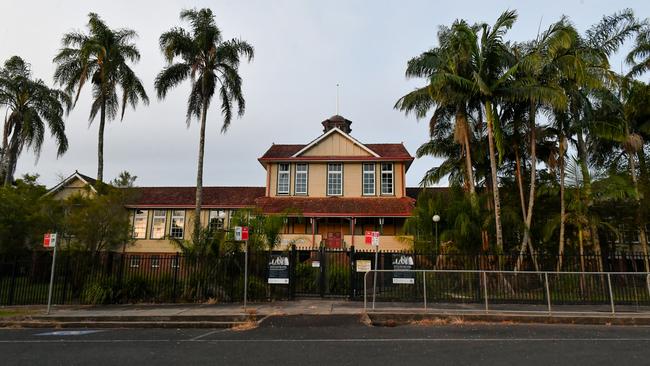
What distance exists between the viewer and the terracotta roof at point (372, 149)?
27970 millimetres

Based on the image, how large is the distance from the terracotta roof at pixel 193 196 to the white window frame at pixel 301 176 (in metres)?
3.22

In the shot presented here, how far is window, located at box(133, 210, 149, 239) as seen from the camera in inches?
1157

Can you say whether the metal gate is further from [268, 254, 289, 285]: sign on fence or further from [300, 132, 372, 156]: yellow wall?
[300, 132, 372, 156]: yellow wall

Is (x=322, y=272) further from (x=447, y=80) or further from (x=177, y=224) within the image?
(x=177, y=224)

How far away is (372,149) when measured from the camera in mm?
28594

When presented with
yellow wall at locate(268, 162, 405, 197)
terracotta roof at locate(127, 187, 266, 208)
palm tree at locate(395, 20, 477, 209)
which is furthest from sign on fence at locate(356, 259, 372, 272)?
terracotta roof at locate(127, 187, 266, 208)

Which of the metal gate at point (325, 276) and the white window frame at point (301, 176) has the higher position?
the white window frame at point (301, 176)

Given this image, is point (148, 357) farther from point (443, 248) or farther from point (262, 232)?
point (443, 248)

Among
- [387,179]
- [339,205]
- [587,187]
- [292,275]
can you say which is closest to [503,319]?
[292,275]

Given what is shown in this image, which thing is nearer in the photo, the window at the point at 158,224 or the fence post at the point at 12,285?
the fence post at the point at 12,285

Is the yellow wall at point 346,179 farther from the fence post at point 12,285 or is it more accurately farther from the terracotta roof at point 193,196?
the fence post at point 12,285

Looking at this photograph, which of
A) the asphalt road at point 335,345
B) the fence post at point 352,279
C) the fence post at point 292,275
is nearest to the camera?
the asphalt road at point 335,345

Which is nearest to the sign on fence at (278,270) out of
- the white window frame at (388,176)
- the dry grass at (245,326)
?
the dry grass at (245,326)

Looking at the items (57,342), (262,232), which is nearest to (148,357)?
(57,342)
